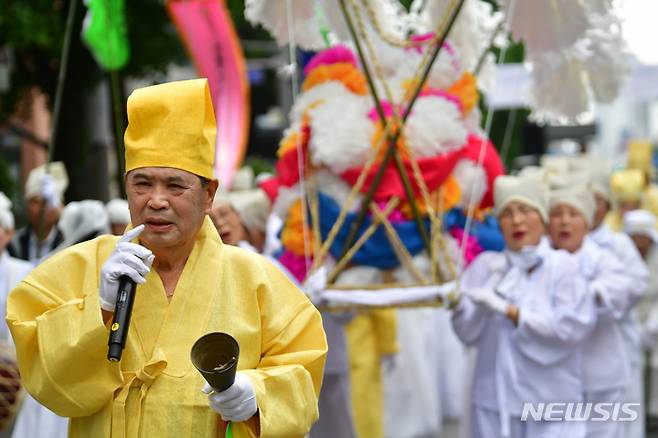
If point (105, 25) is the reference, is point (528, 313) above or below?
below

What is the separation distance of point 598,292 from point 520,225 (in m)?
A: 0.80

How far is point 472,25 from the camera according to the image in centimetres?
870

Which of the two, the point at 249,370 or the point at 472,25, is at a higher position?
the point at 249,370

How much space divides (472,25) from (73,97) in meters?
7.37

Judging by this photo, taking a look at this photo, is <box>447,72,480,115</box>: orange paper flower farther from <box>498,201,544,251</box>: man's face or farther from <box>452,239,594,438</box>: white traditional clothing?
<box>452,239,594,438</box>: white traditional clothing

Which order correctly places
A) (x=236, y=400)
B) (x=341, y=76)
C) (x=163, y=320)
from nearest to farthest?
(x=236, y=400), (x=163, y=320), (x=341, y=76)

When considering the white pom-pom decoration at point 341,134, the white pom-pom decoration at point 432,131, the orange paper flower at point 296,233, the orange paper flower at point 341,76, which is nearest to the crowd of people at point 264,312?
the orange paper flower at point 296,233

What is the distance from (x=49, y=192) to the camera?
367 inches

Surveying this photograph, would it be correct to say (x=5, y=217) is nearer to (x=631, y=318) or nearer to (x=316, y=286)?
(x=316, y=286)

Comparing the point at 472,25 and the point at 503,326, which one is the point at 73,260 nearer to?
the point at 503,326

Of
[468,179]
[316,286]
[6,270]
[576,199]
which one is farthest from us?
[576,199]

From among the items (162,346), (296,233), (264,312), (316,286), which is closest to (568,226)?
(296,233)

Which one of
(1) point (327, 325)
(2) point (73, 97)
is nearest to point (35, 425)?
(1) point (327, 325)

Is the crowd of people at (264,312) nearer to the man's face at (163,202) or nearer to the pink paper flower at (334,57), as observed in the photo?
the man's face at (163,202)
